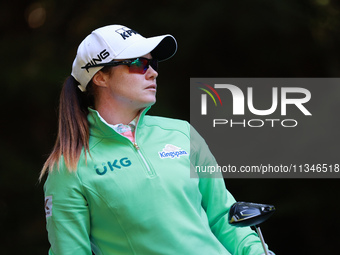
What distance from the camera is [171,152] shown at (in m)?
2.29

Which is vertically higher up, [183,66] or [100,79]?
[100,79]

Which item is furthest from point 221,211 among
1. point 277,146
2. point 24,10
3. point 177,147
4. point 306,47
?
point 24,10

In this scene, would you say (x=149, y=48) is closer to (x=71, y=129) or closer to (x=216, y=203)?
(x=71, y=129)

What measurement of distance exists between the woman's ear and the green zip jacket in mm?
201

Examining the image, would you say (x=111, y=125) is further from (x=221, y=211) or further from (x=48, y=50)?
(x=48, y=50)

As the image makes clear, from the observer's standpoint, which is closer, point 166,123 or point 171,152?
point 171,152

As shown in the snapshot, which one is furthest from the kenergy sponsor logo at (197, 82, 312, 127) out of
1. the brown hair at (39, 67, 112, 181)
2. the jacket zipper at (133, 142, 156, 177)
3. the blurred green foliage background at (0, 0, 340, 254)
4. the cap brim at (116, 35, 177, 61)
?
the jacket zipper at (133, 142, 156, 177)

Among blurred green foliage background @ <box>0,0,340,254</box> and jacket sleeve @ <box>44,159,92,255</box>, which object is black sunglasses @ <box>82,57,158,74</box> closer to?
jacket sleeve @ <box>44,159,92,255</box>

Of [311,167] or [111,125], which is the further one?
[311,167]

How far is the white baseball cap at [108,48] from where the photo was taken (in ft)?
7.75

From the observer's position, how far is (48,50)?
5391mm

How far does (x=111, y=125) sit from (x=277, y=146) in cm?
314

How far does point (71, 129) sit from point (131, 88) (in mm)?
282

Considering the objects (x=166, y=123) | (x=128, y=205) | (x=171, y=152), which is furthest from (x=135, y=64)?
(x=128, y=205)
